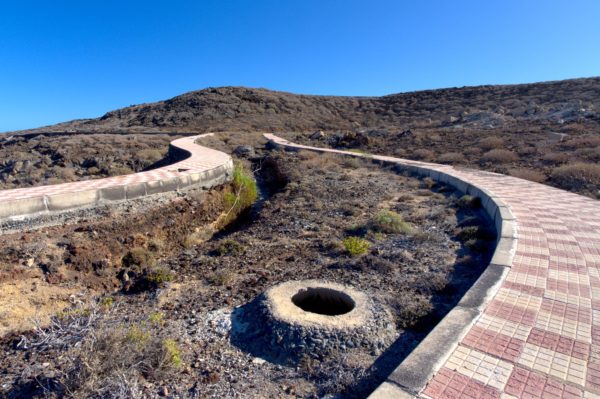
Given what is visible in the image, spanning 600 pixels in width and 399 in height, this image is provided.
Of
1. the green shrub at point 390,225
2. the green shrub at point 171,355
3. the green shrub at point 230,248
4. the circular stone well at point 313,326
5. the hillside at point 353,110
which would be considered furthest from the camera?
the hillside at point 353,110

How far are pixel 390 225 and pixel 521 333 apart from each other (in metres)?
3.37

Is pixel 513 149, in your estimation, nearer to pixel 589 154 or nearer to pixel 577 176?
pixel 589 154

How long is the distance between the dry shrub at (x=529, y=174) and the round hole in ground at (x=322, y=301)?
28.0 ft

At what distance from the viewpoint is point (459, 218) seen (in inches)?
273

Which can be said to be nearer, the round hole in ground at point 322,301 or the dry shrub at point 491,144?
the round hole in ground at point 322,301

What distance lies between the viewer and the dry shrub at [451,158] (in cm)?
1409

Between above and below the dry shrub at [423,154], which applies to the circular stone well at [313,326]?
below

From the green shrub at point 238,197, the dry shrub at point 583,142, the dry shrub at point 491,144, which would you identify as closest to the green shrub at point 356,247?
the green shrub at point 238,197

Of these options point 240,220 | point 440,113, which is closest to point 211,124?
point 440,113

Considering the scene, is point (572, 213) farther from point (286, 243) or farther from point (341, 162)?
point (341, 162)

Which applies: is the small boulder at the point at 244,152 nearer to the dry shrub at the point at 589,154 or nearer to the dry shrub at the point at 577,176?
the dry shrub at the point at 577,176

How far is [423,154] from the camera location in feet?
52.4

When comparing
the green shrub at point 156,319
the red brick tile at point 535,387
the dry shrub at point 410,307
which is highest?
the red brick tile at point 535,387

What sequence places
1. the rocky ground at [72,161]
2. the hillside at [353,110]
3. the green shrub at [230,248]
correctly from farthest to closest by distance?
1. the hillside at [353,110]
2. the rocky ground at [72,161]
3. the green shrub at [230,248]
